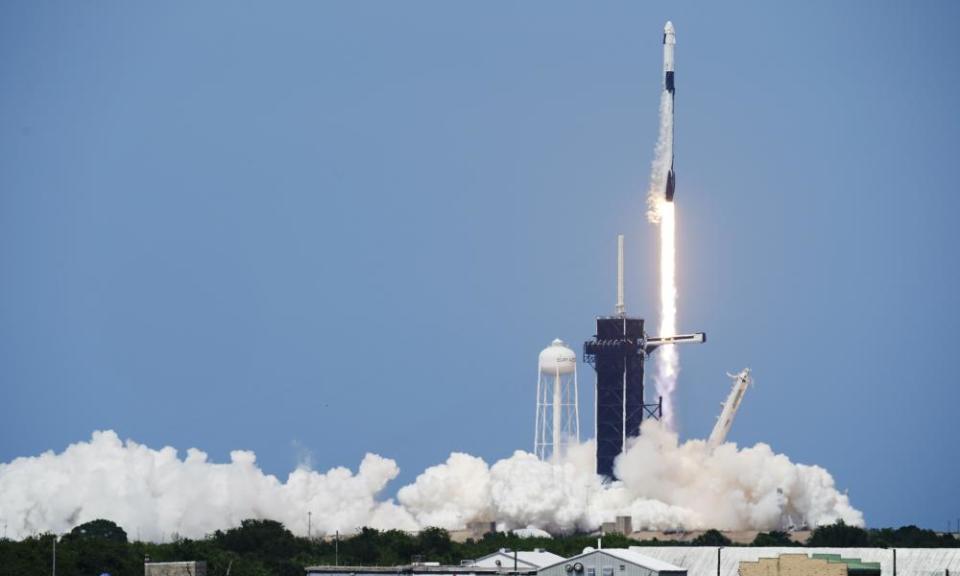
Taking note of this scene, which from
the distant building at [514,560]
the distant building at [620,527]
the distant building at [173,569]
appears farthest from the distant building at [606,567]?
the distant building at [620,527]

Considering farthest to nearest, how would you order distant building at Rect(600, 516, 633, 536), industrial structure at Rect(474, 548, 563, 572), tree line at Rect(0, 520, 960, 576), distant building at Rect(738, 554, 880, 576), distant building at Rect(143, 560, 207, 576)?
1. distant building at Rect(600, 516, 633, 536)
2. tree line at Rect(0, 520, 960, 576)
3. industrial structure at Rect(474, 548, 563, 572)
4. distant building at Rect(143, 560, 207, 576)
5. distant building at Rect(738, 554, 880, 576)

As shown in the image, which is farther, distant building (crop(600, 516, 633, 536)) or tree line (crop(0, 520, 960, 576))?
distant building (crop(600, 516, 633, 536))

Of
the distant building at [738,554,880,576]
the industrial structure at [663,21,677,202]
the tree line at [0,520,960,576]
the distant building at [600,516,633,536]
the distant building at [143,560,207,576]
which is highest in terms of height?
the industrial structure at [663,21,677,202]

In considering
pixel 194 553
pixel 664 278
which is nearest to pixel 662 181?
pixel 664 278

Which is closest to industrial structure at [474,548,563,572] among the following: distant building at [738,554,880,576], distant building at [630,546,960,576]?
distant building at [630,546,960,576]

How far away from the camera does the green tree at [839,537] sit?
18329 centimetres

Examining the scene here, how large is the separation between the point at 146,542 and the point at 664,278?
4434 cm

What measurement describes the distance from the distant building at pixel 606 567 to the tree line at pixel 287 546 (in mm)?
23257

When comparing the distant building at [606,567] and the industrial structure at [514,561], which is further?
the industrial structure at [514,561]

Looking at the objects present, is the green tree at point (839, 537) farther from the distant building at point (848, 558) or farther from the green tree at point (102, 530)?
the green tree at point (102, 530)

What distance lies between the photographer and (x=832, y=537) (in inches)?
7343

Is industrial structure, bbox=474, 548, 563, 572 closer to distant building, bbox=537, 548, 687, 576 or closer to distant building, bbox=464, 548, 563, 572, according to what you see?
distant building, bbox=464, 548, 563, 572

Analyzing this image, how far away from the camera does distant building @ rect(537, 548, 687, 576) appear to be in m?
141

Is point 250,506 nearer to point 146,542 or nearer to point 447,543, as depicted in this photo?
point 146,542
